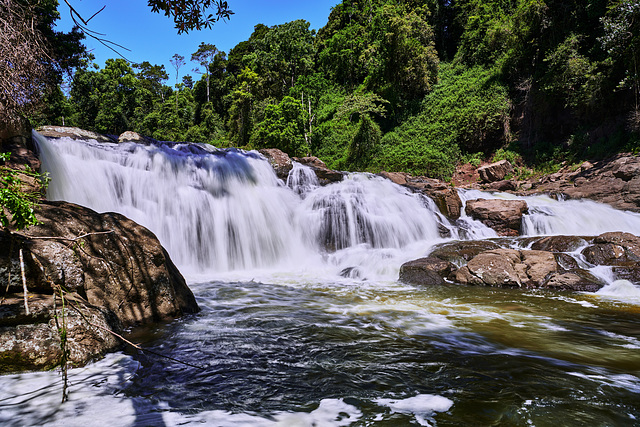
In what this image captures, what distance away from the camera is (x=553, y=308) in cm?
554

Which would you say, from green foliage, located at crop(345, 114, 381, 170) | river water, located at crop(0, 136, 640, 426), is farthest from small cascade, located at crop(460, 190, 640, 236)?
green foliage, located at crop(345, 114, 381, 170)

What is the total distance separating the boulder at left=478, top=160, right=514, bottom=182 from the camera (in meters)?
19.3

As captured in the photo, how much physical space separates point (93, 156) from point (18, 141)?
8.47 ft

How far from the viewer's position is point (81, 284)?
359 cm

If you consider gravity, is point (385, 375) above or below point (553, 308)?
above

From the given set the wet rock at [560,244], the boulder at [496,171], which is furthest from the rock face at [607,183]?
the wet rock at [560,244]

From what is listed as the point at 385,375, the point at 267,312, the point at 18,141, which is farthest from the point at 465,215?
the point at 18,141

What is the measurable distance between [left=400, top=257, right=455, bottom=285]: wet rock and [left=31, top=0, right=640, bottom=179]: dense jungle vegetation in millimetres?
11275

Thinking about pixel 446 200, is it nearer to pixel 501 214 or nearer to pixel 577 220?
pixel 501 214

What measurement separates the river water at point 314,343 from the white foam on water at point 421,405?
15mm

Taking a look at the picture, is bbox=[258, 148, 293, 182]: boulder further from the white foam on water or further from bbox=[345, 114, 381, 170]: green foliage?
the white foam on water

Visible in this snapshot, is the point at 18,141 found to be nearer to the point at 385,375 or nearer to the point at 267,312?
the point at 267,312

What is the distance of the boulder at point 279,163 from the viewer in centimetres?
1461

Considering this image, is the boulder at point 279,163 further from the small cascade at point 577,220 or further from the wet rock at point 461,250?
the small cascade at point 577,220
